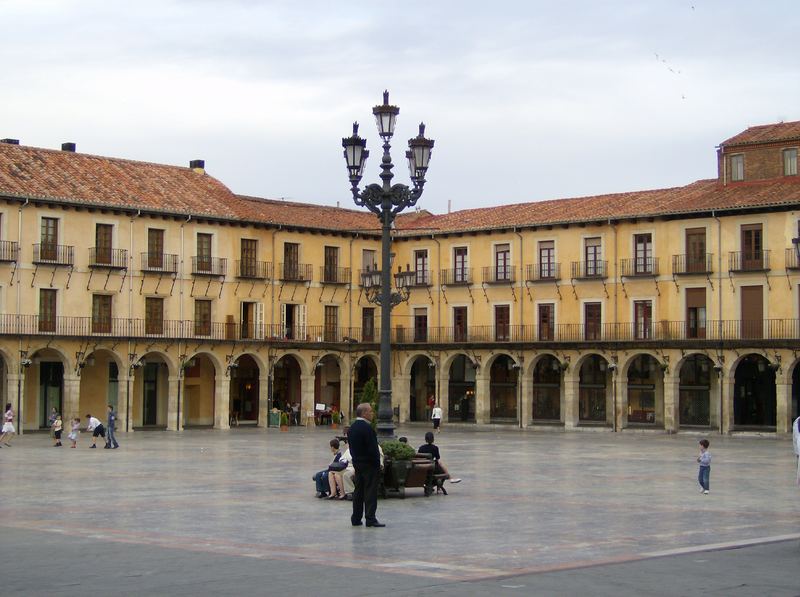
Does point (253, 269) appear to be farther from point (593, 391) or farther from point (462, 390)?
point (593, 391)

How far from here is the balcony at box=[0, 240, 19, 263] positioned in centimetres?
5100

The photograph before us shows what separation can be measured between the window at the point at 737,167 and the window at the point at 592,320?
7.89 metres

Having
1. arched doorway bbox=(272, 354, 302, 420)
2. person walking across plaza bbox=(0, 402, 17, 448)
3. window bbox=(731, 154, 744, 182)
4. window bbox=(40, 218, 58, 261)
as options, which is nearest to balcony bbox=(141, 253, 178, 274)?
window bbox=(40, 218, 58, 261)

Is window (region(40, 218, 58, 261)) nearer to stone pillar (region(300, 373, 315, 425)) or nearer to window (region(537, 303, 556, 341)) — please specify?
stone pillar (region(300, 373, 315, 425))

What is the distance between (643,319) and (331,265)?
14905mm

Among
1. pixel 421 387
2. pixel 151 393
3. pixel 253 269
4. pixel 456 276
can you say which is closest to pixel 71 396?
pixel 151 393

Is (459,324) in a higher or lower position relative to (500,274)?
lower

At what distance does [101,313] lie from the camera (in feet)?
178

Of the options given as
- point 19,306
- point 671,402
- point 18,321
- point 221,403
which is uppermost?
point 19,306

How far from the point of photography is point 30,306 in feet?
170

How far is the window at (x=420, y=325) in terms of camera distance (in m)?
63.8

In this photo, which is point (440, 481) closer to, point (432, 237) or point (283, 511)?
point (283, 511)

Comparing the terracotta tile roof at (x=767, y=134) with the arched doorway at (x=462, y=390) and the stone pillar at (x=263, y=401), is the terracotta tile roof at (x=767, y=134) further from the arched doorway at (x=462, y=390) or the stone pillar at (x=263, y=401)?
the stone pillar at (x=263, y=401)

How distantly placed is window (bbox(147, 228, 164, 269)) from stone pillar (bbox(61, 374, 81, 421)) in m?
6.12
